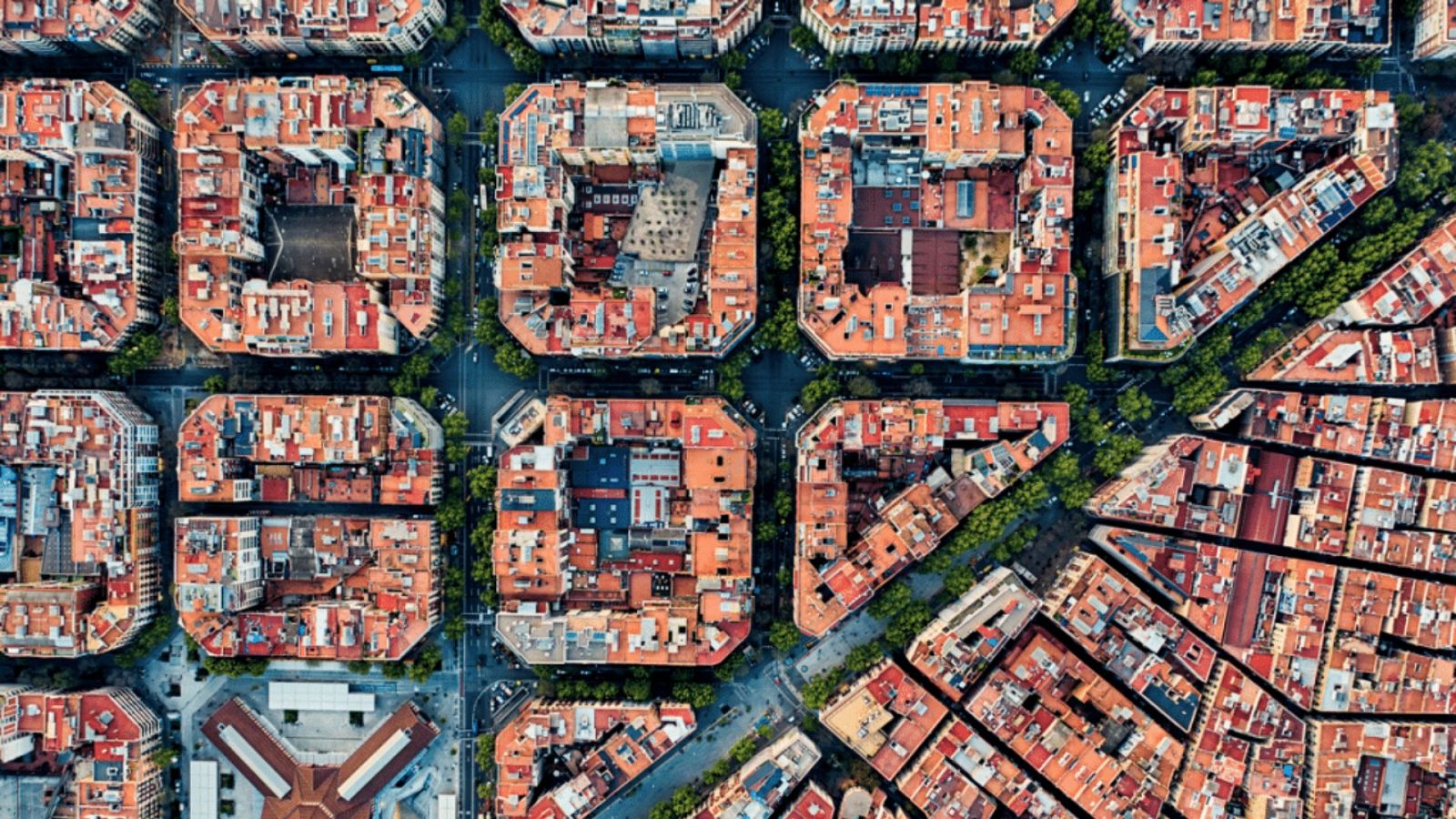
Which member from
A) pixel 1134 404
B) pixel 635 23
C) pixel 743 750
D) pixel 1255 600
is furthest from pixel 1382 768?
pixel 635 23

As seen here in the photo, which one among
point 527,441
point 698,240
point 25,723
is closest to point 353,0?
point 698,240

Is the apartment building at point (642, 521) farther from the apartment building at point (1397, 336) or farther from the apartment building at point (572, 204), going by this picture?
the apartment building at point (1397, 336)

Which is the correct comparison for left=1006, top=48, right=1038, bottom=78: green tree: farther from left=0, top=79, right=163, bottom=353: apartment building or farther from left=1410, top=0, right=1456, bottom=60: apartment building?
left=0, top=79, right=163, bottom=353: apartment building

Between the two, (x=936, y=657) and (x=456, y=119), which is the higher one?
(x=456, y=119)

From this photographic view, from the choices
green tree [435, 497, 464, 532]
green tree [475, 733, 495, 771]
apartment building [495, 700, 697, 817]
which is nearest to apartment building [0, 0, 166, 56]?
green tree [435, 497, 464, 532]

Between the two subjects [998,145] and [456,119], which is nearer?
[998,145]

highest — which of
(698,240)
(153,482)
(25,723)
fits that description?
(698,240)

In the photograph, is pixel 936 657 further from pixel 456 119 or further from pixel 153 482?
pixel 153 482
